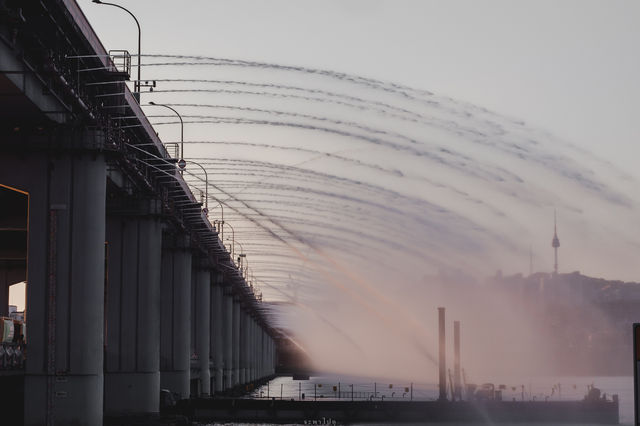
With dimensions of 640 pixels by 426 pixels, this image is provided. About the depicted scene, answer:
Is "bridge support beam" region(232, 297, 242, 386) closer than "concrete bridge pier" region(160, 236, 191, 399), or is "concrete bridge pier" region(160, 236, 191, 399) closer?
"concrete bridge pier" region(160, 236, 191, 399)

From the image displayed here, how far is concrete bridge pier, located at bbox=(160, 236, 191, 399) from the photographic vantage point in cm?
10350

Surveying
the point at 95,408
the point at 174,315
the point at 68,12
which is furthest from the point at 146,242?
the point at 68,12

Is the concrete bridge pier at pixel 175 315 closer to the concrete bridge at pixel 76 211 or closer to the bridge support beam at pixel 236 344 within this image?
the concrete bridge at pixel 76 211

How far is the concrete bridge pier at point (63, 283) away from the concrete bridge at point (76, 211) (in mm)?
55

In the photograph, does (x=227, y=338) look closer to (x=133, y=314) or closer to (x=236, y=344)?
(x=236, y=344)

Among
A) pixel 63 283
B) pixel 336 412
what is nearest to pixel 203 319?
pixel 336 412

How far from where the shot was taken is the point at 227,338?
520 feet

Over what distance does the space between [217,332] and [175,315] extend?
→ 144 ft

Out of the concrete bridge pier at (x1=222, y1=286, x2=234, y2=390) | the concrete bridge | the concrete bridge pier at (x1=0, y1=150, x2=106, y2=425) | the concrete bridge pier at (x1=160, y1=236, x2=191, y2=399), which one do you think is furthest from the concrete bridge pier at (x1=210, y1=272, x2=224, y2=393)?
the concrete bridge pier at (x1=0, y1=150, x2=106, y2=425)

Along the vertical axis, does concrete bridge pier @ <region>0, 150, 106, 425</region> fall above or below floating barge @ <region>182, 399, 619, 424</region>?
above

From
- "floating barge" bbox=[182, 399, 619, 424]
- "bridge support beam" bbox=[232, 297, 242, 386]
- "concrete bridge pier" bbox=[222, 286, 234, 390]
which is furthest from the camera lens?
"bridge support beam" bbox=[232, 297, 242, 386]

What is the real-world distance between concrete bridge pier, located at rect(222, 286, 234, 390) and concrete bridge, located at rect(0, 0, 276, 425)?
6964 cm

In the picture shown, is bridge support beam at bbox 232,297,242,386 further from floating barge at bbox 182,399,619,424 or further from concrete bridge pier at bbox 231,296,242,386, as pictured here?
floating barge at bbox 182,399,619,424

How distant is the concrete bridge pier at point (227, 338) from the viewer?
15575 cm
